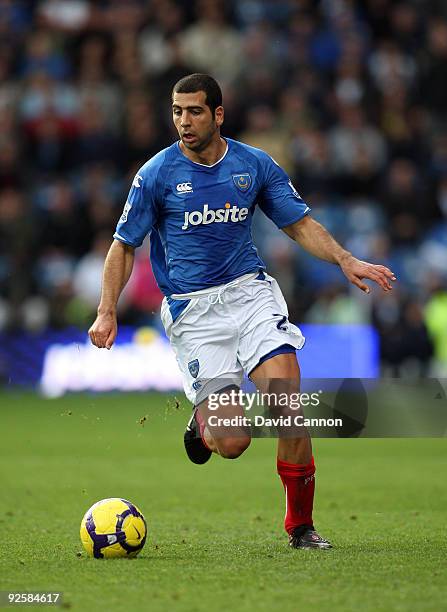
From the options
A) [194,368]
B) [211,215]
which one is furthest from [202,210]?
[194,368]

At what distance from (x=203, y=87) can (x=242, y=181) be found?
573mm

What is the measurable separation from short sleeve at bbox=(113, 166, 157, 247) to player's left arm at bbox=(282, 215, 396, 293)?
85cm

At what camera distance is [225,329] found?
7.06 meters

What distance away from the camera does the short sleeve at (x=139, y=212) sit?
6.95 metres

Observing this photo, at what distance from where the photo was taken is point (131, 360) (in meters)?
17.2

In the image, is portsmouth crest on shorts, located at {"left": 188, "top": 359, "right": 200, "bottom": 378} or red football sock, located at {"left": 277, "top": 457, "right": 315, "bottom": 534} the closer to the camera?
red football sock, located at {"left": 277, "top": 457, "right": 315, "bottom": 534}

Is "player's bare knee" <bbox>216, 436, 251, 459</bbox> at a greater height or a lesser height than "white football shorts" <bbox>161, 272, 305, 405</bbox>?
lesser

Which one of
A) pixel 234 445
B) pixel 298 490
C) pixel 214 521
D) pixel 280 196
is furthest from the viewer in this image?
pixel 214 521

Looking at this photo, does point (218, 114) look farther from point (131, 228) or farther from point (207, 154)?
point (131, 228)

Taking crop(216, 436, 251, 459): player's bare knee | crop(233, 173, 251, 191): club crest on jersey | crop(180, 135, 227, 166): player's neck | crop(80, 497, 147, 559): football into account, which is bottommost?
crop(80, 497, 147, 559): football

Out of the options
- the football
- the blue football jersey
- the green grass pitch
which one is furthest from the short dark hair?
the football

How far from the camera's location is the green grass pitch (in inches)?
217

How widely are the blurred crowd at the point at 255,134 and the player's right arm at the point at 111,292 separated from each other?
10543mm

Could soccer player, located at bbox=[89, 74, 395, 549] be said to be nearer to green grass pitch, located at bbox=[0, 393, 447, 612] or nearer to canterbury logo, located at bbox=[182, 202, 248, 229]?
canterbury logo, located at bbox=[182, 202, 248, 229]
